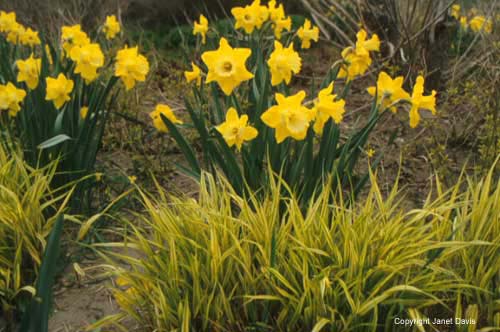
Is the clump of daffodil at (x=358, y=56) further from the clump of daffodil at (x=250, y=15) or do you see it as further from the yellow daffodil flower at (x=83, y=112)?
the yellow daffodil flower at (x=83, y=112)

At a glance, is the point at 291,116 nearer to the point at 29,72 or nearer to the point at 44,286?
the point at 44,286

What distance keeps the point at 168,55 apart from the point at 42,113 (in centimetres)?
357

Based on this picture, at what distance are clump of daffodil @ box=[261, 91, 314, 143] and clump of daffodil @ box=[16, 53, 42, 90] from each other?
50.4 inches

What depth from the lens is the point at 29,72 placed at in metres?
2.86

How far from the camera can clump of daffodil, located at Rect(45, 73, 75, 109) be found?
2727 millimetres

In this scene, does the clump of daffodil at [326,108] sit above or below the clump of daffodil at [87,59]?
below

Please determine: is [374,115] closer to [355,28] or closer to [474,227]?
[474,227]

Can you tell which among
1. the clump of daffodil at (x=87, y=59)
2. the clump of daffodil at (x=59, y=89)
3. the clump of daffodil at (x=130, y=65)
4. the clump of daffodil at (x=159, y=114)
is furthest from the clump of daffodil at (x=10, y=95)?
the clump of daffodil at (x=159, y=114)

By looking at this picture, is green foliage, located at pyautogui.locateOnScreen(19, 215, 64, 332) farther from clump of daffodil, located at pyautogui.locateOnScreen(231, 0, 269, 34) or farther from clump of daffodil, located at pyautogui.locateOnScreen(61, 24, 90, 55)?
clump of daffodil, located at pyautogui.locateOnScreen(231, 0, 269, 34)

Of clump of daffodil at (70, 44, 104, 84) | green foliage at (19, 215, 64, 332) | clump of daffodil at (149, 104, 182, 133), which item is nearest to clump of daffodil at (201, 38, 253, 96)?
clump of daffodil at (149, 104, 182, 133)

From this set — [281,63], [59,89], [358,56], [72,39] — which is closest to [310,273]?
[281,63]

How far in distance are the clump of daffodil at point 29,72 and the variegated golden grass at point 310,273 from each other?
113 centimetres

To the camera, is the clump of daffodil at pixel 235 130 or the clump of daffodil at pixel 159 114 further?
the clump of daffodil at pixel 159 114

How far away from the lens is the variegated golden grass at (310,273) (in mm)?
1909
